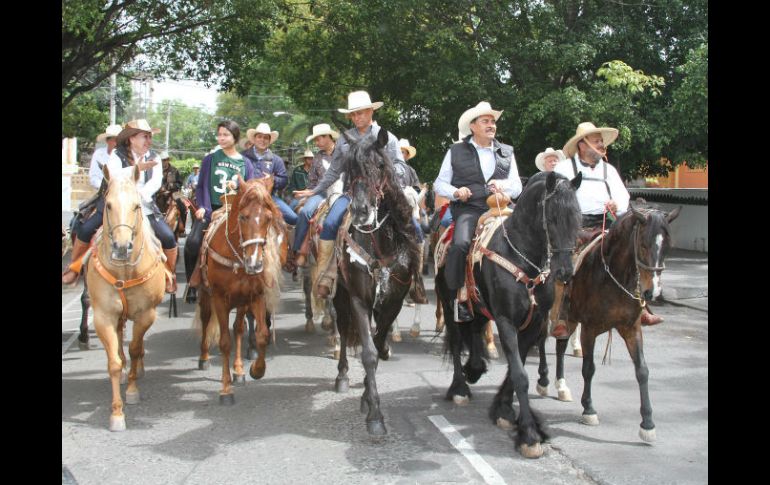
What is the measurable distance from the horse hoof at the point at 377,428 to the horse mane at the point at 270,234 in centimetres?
209

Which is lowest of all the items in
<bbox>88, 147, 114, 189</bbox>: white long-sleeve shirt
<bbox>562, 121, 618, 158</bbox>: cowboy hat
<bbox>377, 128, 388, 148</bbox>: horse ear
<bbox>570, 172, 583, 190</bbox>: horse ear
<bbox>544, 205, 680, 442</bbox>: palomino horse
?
<bbox>544, 205, 680, 442</bbox>: palomino horse

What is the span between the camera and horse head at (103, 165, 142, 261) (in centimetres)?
654

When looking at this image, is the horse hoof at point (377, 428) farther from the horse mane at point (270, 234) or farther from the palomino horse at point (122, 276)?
the palomino horse at point (122, 276)

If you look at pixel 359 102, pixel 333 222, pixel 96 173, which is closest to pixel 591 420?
pixel 333 222

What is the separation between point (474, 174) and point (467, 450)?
2.71 metres

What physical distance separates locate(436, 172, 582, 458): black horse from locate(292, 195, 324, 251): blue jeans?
2.88 m

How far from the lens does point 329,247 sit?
24.5 feet

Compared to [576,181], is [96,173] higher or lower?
higher

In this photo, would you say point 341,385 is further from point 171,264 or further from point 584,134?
point 584,134

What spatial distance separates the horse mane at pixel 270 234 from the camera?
23.9 ft

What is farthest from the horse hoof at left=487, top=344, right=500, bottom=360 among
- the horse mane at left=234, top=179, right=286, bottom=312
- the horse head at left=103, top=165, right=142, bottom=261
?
the horse head at left=103, top=165, right=142, bottom=261

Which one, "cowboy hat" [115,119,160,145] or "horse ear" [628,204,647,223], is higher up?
"cowboy hat" [115,119,160,145]

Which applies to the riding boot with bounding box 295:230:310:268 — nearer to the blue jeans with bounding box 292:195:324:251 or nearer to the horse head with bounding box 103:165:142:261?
the blue jeans with bounding box 292:195:324:251
